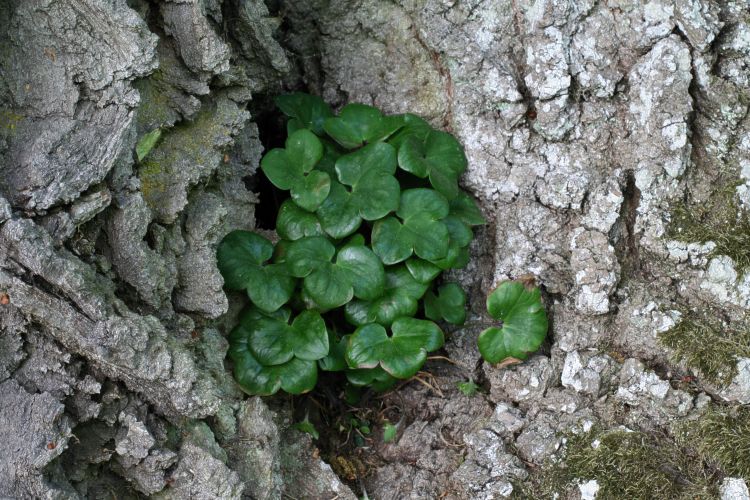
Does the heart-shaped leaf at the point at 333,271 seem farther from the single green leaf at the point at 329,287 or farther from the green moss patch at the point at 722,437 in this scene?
the green moss patch at the point at 722,437

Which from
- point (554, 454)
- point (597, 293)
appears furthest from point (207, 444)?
point (597, 293)

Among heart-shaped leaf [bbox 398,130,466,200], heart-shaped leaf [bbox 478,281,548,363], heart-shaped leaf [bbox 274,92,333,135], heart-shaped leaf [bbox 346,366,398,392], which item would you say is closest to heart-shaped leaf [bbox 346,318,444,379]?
heart-shaped leaf [bbox 346,366,398,392]

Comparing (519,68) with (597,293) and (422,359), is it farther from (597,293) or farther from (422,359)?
(422,359)

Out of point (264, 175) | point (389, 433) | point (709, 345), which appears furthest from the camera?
point (264, 175)

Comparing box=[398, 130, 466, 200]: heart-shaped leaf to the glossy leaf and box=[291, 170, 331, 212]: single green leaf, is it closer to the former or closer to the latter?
box=[291, 170, 331, 212]: single green leaf

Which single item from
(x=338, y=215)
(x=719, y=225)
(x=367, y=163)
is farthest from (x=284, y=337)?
(x=719, y=225)

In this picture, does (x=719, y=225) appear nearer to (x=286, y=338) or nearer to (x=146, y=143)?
(x=286, y=338)
